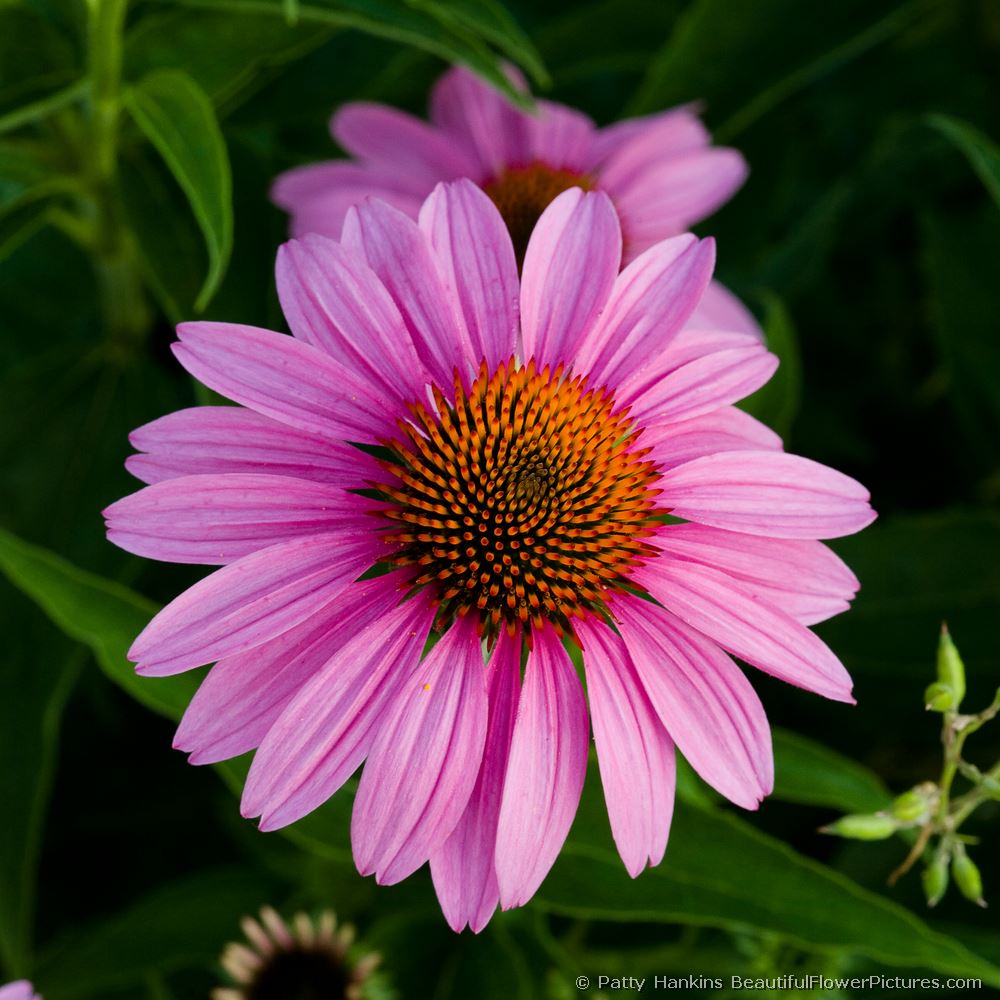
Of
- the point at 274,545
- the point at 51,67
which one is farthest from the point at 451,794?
the point at 51,67

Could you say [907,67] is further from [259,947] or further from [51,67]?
[259,947]

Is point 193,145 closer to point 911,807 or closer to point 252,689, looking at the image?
point 252,689

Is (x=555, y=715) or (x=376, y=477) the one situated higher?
(x=376, y=477)

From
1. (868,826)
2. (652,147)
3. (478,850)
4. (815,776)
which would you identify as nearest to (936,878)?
(868,826)

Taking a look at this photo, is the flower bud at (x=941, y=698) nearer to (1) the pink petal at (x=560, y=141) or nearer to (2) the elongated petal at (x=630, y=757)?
(2) the elongated petal at (x=630, y=757)

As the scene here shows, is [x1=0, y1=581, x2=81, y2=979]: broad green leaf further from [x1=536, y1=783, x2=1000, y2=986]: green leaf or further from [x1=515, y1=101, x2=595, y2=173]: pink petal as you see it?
[x1=515, y1=101, x2=595, y2=173]: pink petal

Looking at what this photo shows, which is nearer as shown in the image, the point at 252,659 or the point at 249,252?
the point at 252,659

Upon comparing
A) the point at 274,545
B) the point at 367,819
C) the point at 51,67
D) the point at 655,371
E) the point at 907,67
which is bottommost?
the point at 367,819
